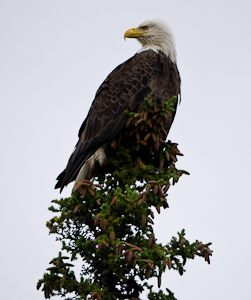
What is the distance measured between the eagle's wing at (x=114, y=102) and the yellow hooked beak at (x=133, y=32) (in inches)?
31.0

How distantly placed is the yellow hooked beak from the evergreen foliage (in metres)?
2.15

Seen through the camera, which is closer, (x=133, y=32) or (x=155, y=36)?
(x=155, y=36)

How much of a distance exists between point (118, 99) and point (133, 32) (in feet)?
5.38

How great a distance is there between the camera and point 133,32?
24.5 ft

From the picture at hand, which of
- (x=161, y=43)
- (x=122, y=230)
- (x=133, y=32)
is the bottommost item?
(x=122, y=230)

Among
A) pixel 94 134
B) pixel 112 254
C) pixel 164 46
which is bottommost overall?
pixel 112 254

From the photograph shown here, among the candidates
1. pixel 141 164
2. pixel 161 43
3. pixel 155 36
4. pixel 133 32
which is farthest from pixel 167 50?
pixel 141 164

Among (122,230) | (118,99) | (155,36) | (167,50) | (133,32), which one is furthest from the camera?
(133,32)

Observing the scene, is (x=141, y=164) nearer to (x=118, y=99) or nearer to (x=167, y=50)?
(x=118, y=99)

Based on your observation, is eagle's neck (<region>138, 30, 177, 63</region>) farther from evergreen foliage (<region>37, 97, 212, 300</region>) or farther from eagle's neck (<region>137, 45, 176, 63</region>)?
evergreen foliage (<region>37, 97, 212, 300</region>)

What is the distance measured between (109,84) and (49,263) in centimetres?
281

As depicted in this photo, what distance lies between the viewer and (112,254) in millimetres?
4836

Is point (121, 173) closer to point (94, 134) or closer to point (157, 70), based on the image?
point (94, 134)

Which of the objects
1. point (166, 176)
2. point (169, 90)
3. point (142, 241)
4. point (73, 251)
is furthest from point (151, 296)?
point (169, 90)
